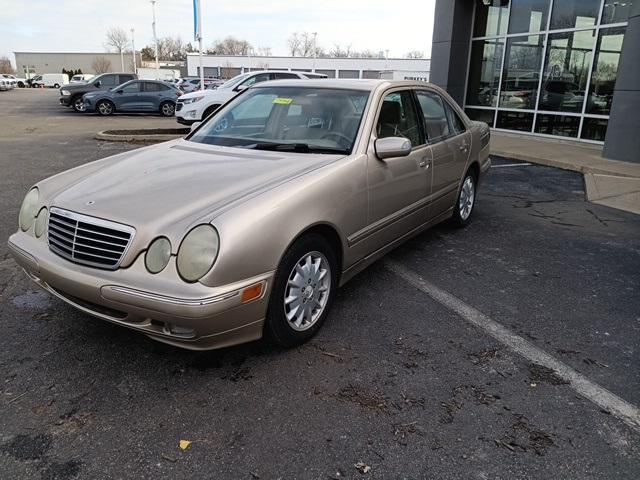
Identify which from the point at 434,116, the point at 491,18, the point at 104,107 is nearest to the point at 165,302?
the point at 434,116

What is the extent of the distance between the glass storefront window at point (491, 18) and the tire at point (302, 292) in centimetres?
1373

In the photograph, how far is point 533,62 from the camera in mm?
13719

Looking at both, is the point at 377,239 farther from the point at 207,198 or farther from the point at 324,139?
the point at 207,198

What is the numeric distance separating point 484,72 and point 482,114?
121 centimetres

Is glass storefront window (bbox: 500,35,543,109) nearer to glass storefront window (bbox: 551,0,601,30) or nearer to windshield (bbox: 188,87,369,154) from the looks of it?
glass storefront window (bbox: 551,0,601,30)

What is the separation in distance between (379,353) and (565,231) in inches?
145

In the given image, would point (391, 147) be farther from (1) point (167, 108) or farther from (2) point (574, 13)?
(1) point (167, 108)

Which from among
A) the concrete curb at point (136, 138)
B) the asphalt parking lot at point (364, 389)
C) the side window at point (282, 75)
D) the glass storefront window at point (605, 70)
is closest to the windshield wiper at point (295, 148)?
the asphalt parking lot at point (364, 389)

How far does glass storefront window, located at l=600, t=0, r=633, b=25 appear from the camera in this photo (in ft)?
37.4

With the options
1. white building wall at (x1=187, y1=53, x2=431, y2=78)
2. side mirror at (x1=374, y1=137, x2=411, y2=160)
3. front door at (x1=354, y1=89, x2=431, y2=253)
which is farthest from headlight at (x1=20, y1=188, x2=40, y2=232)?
white building wall at (x1=187, y1=53, x2=431, y2=78)

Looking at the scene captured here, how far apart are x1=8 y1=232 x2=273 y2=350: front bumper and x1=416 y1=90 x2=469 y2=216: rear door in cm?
253

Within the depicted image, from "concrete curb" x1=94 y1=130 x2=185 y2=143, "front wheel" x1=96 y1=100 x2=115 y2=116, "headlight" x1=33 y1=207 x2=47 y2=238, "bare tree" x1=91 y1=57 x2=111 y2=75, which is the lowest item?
"concrete curb" x1=94 y1=130 x2=185 y2=143

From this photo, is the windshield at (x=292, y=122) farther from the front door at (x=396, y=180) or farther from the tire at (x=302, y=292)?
the tire at (x=302, y=292)

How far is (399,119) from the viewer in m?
4.22
